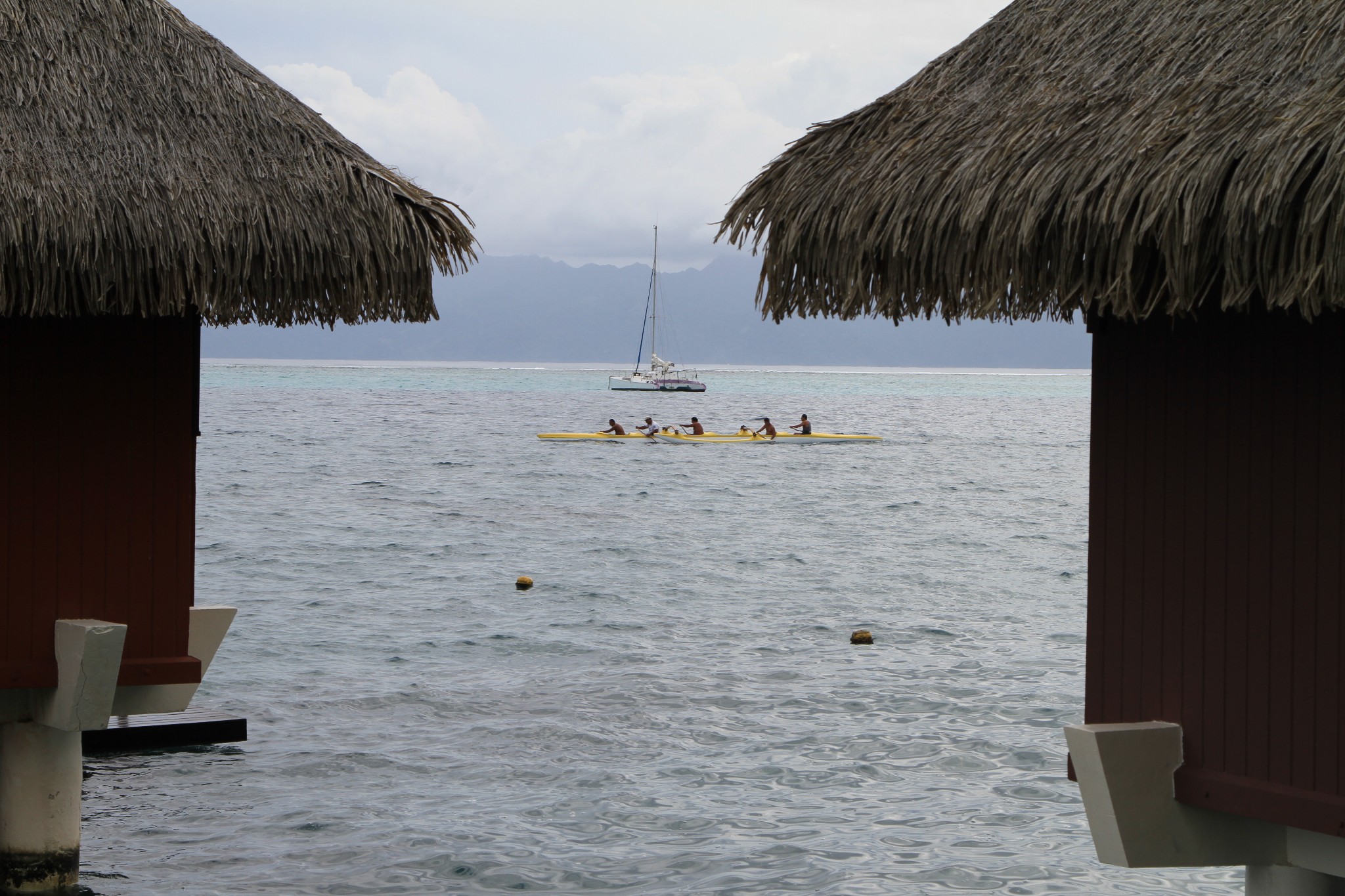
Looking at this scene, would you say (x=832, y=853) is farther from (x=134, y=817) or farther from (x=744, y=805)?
(x=134, y=817)

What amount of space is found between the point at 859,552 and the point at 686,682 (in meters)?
11.4

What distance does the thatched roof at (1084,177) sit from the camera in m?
3.41

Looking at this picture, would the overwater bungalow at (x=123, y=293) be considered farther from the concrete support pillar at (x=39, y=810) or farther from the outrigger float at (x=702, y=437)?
the outrigger float at (x=702, y=437)

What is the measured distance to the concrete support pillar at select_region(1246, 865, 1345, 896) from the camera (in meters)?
4.17

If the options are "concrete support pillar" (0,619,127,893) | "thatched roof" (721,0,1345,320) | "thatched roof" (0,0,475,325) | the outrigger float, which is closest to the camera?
"thatched roof" (721,0,1345,320)

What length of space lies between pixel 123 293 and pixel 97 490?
84cm

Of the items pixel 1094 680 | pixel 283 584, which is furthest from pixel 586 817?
pixel 283 584

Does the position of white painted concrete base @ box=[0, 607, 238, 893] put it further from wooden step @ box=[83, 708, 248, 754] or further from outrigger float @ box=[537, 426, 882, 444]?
outrigger float @ box=[537, 426, 882, 444]

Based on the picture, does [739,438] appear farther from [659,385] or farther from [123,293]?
[659,385]

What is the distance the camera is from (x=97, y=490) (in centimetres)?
555

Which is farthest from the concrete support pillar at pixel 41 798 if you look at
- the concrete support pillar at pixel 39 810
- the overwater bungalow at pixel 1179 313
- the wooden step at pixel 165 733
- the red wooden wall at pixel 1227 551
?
the red wooden wall at pixel 1227 551

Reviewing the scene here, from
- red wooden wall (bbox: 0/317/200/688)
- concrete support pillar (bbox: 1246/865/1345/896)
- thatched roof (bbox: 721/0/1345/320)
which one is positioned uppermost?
thatched roof (bbox: 721/0/1345/320)

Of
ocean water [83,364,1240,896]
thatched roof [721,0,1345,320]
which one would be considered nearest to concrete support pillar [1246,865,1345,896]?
thatched roof [721,0,1345,320]

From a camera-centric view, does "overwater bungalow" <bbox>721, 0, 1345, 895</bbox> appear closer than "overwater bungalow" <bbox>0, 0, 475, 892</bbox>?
Yes
